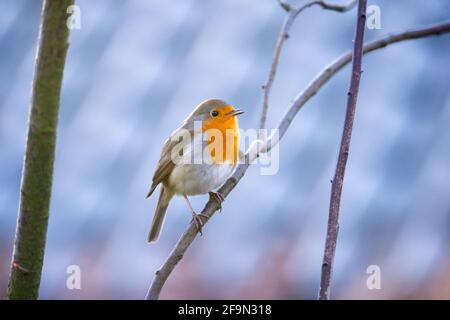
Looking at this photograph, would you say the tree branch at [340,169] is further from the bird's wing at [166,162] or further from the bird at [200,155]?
the bird's wing at [166,162]

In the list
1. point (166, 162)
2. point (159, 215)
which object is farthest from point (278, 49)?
point (159, 215)

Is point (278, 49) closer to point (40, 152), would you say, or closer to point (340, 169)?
point (340, 169)

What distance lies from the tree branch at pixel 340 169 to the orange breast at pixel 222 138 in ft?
4.63

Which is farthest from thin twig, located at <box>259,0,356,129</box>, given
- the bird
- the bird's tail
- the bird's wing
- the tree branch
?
the bird's tail

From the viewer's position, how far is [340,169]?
126 centimetres

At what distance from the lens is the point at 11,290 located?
125cm

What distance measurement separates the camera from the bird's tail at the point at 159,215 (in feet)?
9.56

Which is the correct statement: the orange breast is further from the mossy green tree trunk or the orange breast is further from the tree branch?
the mossy green tree trunk

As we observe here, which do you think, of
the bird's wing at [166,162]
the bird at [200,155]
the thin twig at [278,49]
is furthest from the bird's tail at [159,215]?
the thin twig at [278,49]

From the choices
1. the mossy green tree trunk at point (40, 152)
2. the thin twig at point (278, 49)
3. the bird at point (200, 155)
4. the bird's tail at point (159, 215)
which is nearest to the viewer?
the mossy green tree trunk at point (40, 152)

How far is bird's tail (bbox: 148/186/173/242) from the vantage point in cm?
291
